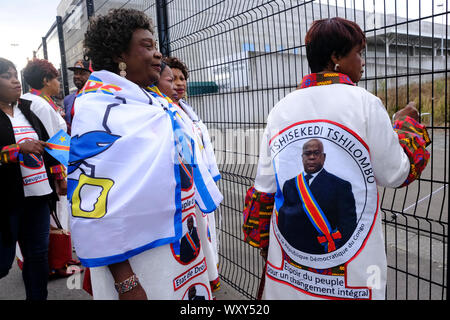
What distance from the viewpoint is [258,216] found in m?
1.76

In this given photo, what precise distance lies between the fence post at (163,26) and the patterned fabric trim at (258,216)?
2.72 m

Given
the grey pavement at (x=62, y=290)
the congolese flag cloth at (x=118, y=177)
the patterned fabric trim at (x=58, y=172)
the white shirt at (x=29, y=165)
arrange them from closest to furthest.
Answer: the congolese flag cloth at (x=118, y=177) → the white shirt at (x=29, y=165) → the patterned fabric trim at (x=58, y=172) → the grey pavement at (x=62, y=290)

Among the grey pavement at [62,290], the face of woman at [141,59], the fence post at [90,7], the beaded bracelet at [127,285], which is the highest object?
the fence post at [90,7]

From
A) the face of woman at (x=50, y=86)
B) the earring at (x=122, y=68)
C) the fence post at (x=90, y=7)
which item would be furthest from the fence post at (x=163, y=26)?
the earring at (x=122, y=68)

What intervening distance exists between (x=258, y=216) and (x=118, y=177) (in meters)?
0.72

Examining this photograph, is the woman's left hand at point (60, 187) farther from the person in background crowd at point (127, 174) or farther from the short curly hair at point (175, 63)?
the person in background crowd at point (127, 174)

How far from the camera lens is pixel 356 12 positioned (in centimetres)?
204

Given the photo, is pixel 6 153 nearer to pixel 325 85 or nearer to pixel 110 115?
pixel 110 115

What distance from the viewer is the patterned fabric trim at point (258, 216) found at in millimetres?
1735

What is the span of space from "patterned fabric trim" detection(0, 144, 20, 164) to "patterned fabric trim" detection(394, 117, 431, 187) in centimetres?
242

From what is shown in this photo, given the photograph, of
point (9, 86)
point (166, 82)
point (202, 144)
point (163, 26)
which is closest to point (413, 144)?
point (202, 144)

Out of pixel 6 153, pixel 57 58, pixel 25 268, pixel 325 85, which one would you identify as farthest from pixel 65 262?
pixel 57 58

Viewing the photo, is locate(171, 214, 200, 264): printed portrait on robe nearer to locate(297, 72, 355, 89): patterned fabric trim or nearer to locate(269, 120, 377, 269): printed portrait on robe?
locate(269, 120, 377, 269): printed portrait on robe
